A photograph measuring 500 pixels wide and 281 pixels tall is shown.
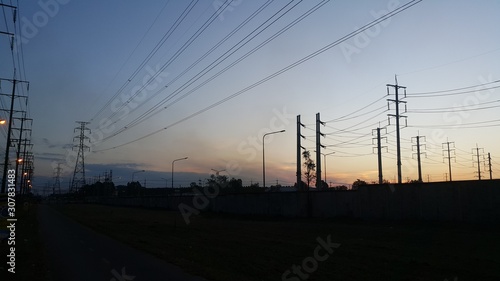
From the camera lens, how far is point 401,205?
39.1 m

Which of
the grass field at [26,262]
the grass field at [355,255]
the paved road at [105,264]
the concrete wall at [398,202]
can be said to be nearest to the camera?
the paved road at [105,264]

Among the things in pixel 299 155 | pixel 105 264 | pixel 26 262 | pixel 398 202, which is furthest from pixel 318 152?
pixel 26 262

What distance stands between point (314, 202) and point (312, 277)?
1393 inches

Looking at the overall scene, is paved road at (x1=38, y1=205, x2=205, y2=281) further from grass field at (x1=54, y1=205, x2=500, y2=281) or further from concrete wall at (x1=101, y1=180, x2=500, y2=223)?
concrete wall at (x1=101, y1=180, x2=500, y2=223)

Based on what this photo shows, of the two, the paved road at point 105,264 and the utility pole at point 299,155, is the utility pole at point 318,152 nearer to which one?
the utility pole at point 299,155

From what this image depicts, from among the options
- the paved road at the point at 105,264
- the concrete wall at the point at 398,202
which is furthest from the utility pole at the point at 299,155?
the paved road at the point at 105,264

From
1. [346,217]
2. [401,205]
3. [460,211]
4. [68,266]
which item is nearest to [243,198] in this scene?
[346,217]

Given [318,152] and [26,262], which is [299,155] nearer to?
[318,152]

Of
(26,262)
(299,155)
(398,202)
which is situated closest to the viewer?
(26,262)

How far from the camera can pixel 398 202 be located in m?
39.4

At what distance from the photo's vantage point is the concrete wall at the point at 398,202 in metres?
33.1

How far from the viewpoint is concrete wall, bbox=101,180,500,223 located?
33125 mm

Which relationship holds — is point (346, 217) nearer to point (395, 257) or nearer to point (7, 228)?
point (395, 257)

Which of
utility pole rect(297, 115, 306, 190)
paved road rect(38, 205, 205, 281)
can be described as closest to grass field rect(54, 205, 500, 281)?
paved road rect(38, 205, 205, 281)
